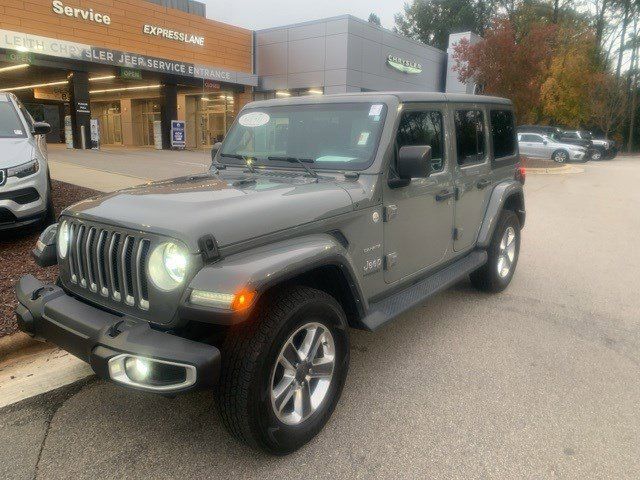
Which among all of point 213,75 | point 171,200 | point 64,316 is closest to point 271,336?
point 171,200

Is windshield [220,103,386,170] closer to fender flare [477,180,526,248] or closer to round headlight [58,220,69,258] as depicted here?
round headlight [58,220,69,258]

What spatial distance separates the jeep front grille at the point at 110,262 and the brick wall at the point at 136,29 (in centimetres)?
2134

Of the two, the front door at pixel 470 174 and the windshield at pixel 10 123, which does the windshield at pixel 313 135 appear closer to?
the front door at pixel 470 174

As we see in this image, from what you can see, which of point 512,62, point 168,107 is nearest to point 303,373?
point 512,62

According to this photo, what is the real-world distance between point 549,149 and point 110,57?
2107 cm

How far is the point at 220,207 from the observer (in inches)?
93.6

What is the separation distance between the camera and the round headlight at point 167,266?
2.17 m

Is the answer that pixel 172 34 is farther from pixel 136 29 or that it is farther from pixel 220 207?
pixel 220 207

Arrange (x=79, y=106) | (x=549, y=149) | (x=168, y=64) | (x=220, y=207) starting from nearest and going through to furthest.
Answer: (x=220, y=207) < (x=79, y=106) < (x=168, y=64) < (x=549, y=149)

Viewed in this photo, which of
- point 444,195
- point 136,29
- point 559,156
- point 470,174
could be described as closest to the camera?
point 444,195

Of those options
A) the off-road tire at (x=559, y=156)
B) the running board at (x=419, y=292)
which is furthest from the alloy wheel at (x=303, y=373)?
the off-road tire at (x=559, y=156)

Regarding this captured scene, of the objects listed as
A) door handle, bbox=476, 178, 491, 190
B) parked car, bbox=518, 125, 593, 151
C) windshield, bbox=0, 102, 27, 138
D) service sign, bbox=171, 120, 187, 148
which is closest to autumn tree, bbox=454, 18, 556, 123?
parked car, bbox=518, 125, 593, 151

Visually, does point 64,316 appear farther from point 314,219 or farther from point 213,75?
point 213,75

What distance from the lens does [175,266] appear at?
2191 mm
